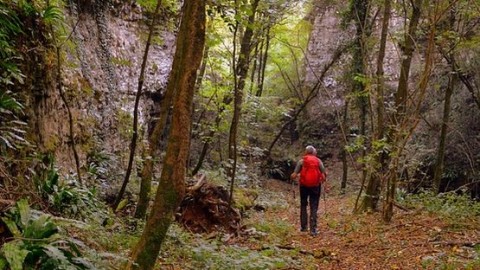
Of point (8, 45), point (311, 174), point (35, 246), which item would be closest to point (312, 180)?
point (311, 174)

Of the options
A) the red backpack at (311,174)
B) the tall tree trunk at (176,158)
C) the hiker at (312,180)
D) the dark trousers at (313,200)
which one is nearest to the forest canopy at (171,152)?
the tall tree trunk at (176,158)

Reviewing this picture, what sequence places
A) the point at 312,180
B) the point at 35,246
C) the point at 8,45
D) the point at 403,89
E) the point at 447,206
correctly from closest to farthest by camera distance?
1. the point at 35,246
2. the point at 8,45
3. the point at 312,180
4. the point at 403,89
5. the point at 447,206

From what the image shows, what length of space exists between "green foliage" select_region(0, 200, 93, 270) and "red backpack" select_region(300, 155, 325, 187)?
5751mm

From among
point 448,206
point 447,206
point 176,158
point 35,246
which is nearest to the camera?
point 35,246

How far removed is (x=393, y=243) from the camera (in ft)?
26.4

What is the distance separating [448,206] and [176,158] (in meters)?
8.63

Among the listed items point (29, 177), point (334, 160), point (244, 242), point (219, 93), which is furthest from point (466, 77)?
point (29, 177)

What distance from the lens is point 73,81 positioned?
9.30 meters

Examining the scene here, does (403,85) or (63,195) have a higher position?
(403,85)

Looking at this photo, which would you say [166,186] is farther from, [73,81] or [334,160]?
[334,160]

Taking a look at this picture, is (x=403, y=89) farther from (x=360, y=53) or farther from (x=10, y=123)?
(x=10, y=123)

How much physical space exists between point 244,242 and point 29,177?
415cm

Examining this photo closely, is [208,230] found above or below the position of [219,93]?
below

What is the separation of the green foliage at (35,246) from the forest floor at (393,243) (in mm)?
3612
